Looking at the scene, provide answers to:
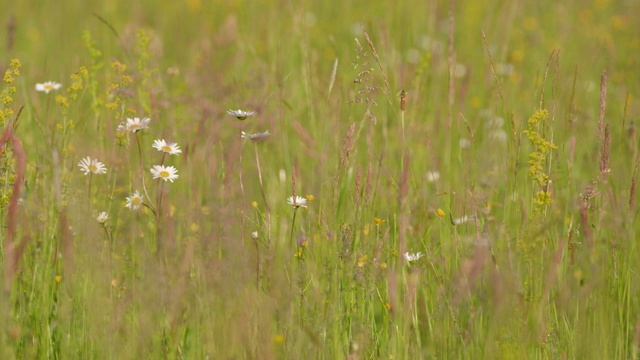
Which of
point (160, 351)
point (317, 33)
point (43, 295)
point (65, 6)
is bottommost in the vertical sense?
point (160, 351)

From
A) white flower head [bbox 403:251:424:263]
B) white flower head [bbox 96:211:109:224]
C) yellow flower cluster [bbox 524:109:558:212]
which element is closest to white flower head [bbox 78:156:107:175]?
white flower head [bbox 96:211:109:224]

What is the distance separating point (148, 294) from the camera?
5.22ft

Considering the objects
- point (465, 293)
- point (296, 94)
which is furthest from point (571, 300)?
point (296, 94)

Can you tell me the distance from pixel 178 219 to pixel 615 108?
2797 mm

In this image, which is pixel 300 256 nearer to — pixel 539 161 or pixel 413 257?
pixel 413 257

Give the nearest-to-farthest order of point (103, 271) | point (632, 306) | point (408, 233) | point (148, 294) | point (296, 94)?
point (148, 294)
point (103, 271)
point (632, 306)
point (408, 233)
point (296, 94)

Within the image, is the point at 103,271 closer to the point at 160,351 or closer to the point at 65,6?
the point at 160,351

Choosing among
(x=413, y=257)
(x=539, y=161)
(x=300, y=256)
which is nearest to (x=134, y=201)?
(x=300, y=256)

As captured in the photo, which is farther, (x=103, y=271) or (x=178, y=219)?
(x=178, y=219)

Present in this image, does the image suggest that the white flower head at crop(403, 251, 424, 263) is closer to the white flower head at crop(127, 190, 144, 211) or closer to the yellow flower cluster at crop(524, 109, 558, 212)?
the yellow flower cluster at crop(524, 109, 558, 212)

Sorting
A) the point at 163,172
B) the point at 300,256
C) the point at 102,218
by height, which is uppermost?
the point at 163,172

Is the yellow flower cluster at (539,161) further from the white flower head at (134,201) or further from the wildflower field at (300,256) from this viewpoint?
the white flower head at (134,201)

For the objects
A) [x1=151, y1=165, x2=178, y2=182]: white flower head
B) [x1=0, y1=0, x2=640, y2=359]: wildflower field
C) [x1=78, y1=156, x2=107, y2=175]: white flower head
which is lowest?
[x1=0, y1=0, x2=640, y2=359]: wildflower field

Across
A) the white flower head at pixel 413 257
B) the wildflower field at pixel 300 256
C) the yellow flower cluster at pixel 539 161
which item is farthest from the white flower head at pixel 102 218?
the yellow flower cluster at pixel 539 161
